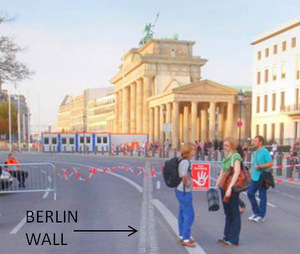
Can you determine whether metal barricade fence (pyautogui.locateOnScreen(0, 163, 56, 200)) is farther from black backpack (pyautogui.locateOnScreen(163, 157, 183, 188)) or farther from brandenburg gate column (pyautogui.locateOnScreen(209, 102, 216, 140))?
brandenburg gate column (pyautogui.locateOnScreen(209, 102, 216, 140))

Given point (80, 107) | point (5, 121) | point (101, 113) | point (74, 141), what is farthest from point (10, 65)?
point (80, 107)

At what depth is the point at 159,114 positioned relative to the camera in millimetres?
69375

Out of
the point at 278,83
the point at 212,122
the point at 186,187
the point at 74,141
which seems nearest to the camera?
the point at 186,187

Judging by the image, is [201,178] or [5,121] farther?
[5,121]

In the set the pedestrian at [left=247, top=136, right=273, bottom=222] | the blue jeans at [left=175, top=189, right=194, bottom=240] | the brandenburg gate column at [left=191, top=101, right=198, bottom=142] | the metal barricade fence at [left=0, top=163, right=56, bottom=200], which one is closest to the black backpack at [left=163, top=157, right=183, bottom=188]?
the blue jeans at [left=175, top=189, right=194, bottom=240]

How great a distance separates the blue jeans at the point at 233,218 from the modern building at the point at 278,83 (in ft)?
140

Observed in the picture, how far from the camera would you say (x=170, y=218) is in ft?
29.7

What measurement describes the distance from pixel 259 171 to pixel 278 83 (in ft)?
152

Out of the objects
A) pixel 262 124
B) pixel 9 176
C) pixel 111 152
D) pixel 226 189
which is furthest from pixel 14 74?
pixel 262 124

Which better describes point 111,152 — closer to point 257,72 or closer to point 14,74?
point 257,72

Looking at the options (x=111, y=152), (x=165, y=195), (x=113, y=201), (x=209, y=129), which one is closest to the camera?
(x=113, y=201)

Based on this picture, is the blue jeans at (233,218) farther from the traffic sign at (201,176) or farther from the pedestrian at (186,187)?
the traffic sign at (201,176)

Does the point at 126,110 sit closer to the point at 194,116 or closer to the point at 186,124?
the point at 186,124

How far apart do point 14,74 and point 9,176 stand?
30.4 feet
